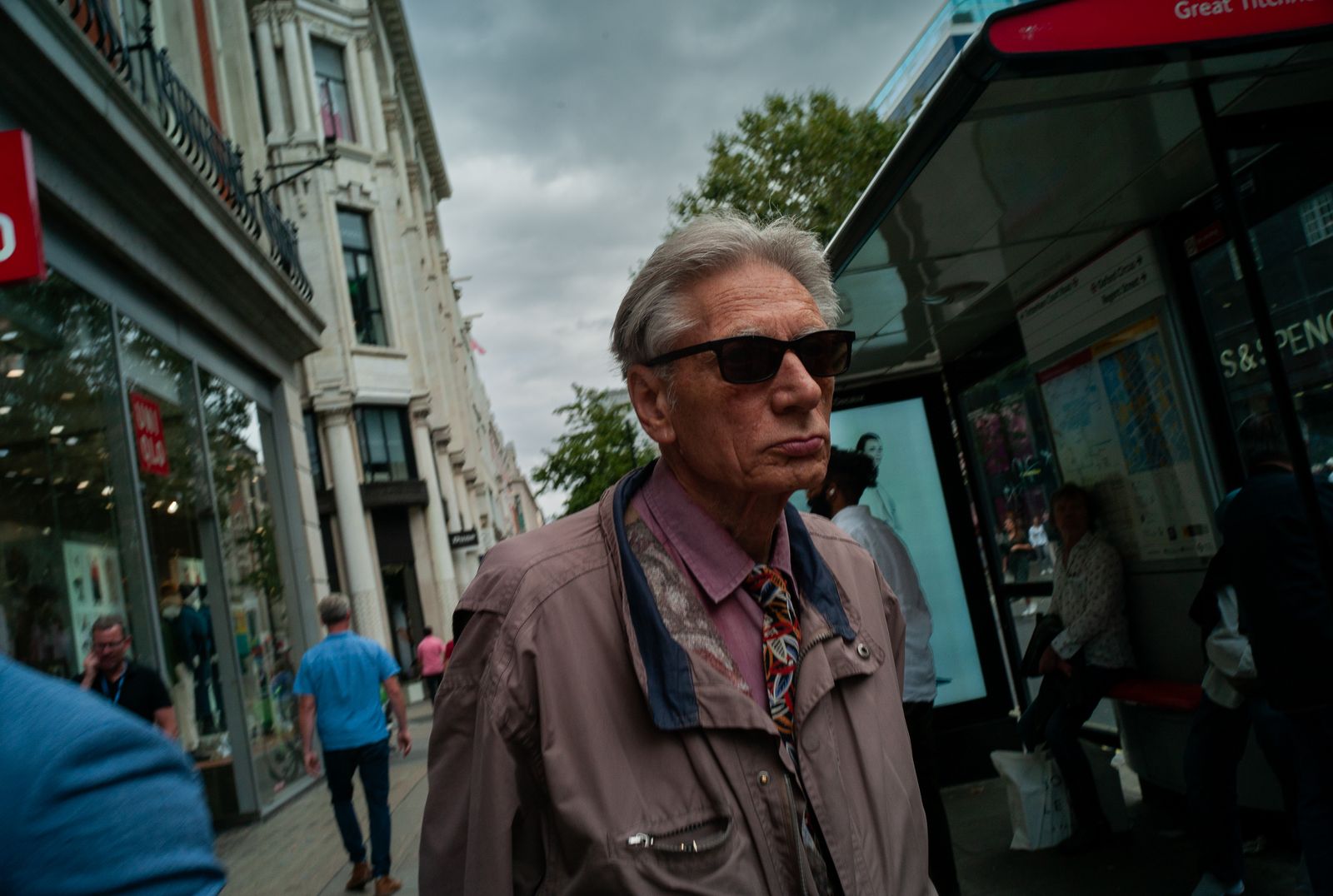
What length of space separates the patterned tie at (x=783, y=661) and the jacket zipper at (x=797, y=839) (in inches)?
0.6

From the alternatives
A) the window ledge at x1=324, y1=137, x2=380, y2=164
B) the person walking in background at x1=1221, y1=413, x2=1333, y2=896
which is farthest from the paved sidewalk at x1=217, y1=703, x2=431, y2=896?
the window ledge at x1=324, y1=137, x2=380, y2=164

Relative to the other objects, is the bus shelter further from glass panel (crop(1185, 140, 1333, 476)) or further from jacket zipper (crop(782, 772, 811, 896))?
jacket zipper (crop(782, 772, 811, 896))

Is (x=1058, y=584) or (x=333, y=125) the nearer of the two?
(x=1058, y=584)

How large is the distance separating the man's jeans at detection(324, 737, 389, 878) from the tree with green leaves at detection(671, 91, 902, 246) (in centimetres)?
2113

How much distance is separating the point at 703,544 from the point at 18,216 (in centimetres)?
512

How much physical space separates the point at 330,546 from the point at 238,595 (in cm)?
1620

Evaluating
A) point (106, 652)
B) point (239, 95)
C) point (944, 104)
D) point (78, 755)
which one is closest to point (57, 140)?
point (106, 652)

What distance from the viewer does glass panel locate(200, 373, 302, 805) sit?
11.0 m

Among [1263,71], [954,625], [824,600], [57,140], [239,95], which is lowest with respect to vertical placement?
[954,625]

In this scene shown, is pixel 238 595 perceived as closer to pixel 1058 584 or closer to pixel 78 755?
pixel 1058 584

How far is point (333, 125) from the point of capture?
28.3 metres

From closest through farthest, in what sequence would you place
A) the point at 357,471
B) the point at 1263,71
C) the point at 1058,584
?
the point at 1263,71
the point at 1058,584
the point at 357,471

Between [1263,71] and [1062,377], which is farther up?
[1263,71]

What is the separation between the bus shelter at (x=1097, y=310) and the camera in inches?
128
